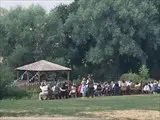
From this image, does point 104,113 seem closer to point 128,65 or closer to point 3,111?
point 3,111

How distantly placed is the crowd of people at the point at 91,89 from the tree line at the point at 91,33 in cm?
1513

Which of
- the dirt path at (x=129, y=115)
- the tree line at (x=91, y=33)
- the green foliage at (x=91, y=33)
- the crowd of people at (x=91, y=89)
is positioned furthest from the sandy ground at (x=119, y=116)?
the tree line at (x=91, y=33)

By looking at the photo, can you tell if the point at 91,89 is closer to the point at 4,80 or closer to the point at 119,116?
the point at 4,80

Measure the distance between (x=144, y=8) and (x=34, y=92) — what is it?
80.8ft

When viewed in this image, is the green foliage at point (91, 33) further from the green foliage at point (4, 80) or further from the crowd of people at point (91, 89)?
the green foliage at point (4, 80)

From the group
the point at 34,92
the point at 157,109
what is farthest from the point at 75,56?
the point at 157,109

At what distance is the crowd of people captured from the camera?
115ft

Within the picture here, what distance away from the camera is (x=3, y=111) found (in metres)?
23.0

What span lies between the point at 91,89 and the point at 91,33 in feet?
80.9

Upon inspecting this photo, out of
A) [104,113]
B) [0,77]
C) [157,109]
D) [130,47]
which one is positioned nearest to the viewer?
[104,113]

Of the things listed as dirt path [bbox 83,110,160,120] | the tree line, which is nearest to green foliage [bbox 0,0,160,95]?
the tree line

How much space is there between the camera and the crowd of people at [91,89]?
34.9m

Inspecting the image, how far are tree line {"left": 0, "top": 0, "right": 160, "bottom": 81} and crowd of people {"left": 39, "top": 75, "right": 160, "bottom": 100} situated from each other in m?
15.1

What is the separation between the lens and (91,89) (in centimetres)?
3622
